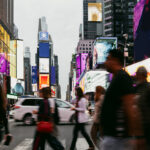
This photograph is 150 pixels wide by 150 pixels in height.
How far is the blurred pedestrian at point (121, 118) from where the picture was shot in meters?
3.36

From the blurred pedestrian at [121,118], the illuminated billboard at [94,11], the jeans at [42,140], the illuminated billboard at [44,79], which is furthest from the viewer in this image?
the illuminated billboard at [44,79]

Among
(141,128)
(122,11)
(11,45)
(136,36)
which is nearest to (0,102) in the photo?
(141,128)

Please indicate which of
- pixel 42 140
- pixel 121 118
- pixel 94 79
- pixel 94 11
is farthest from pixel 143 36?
pixel 94 11

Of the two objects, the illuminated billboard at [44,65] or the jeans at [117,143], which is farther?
the illuminated billboard at [44,65]

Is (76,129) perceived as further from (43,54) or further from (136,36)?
(43,54)

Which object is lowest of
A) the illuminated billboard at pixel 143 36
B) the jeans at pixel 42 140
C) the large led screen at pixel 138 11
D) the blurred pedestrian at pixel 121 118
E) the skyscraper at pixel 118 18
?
the jeans at pixel 42 140

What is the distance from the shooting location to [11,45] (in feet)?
375

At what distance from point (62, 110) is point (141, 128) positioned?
1664 centimetres

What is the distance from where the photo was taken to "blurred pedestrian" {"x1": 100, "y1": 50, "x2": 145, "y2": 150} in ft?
11.0

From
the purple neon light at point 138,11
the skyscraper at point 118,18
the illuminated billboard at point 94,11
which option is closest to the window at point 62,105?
the purple neon light at point 138,11

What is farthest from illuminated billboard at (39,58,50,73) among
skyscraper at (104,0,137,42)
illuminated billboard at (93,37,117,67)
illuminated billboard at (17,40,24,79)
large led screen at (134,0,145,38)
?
large led screen at (134,0,145,38)

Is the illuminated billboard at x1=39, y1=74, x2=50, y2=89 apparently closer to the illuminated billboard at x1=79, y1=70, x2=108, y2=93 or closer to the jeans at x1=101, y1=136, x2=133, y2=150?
the illuminated billboard at x1=79, y1=70, x2=108, y2=93

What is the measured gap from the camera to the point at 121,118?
11.3 ft

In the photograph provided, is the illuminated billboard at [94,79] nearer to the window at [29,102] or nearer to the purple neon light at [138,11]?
the purple neon light at [138,11]
